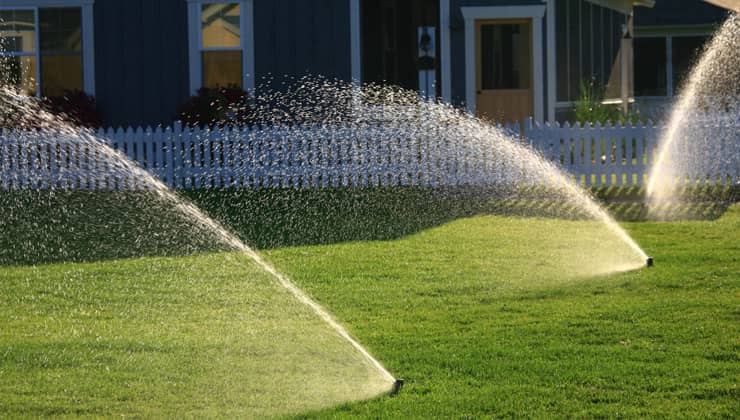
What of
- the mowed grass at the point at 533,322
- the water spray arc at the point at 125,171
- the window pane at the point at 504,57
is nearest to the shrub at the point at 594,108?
the window pane at the point at 504,57

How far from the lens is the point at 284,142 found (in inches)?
684

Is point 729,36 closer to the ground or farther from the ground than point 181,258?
farther from the ground

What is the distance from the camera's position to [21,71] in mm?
19734

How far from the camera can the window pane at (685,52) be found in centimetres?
3488

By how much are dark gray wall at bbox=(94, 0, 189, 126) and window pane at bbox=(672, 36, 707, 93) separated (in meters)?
19.5

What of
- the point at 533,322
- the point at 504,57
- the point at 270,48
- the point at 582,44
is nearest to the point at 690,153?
the point at 504,57

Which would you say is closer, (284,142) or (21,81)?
(284,142)

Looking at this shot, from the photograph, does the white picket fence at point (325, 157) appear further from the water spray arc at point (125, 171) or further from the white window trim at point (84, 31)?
the white window trim at point (84, 31)

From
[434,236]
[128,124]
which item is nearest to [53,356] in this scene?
[434,236]

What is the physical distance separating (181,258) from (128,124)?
9.05 meters

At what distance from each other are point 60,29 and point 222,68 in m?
2.80

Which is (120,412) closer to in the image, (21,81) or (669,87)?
(21,81)

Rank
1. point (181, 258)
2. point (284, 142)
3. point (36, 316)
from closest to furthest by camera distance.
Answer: point (36, 316) < point (181, 258) < point (284, 142)

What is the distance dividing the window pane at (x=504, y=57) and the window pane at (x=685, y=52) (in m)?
15.9
